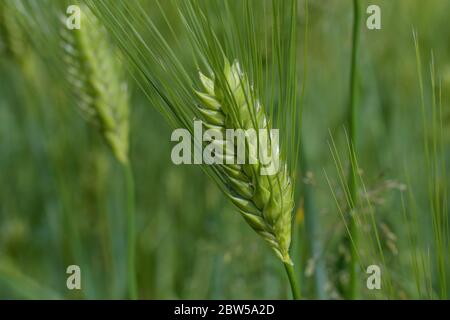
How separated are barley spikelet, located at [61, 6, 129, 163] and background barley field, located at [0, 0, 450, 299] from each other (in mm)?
231

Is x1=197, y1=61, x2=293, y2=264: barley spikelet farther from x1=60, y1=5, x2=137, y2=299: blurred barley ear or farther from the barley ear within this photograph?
the barley ear

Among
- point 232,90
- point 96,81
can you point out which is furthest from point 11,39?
point 232,90

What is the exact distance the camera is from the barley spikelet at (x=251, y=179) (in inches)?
23.4

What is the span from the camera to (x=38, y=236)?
4.86 ft

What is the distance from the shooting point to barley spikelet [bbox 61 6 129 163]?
886 mm

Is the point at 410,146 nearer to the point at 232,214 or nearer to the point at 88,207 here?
the point at 232,214

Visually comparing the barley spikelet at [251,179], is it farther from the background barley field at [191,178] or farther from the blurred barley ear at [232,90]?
Answer: the background barley field at [191,178]

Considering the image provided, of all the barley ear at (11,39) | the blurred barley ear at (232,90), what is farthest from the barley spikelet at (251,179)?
the barley ear at (11,39)

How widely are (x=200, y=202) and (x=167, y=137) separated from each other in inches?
7.0

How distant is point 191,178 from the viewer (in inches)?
60.9

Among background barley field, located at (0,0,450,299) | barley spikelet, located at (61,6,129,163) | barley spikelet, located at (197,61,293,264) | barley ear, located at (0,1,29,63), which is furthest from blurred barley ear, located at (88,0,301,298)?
barley ear, located at (0,1,29,63)

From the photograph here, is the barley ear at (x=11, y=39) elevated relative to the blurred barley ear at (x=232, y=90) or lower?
elevated

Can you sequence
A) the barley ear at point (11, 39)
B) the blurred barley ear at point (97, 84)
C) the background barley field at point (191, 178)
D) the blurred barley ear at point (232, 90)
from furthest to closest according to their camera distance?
the barley ear at point (11, 39) < the background barley field at point (191, 178) < the blurred barley ear at point (97, 84) < the blurred barley ear at point (232, 90)

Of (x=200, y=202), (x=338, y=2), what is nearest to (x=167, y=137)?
(x=200, y=202)
